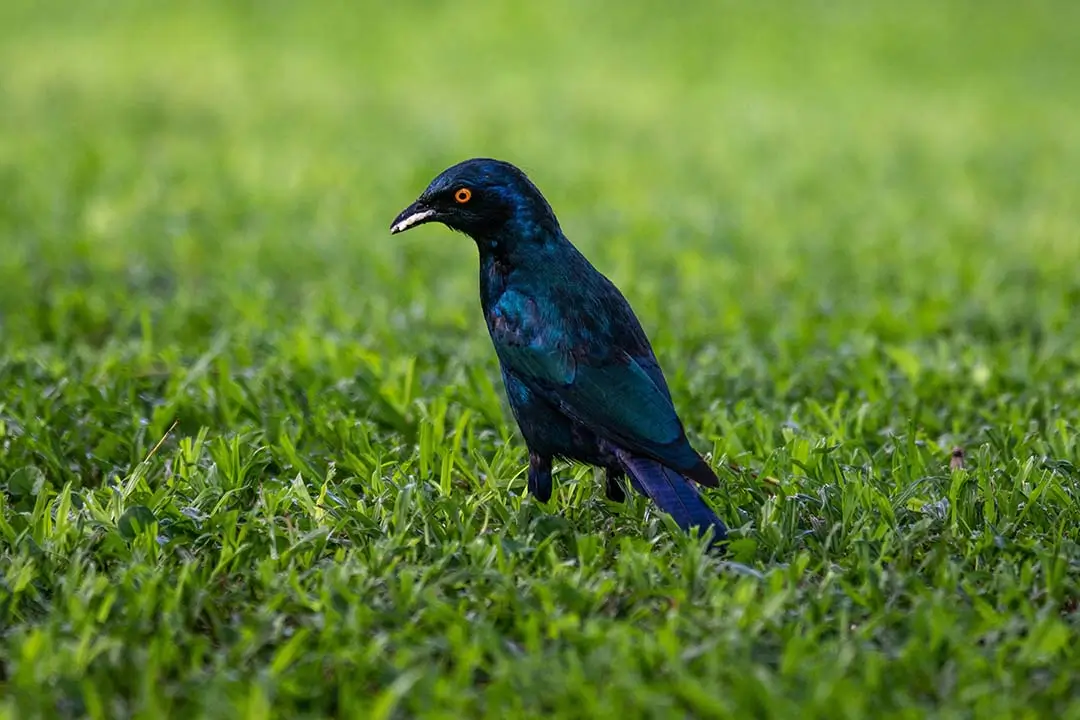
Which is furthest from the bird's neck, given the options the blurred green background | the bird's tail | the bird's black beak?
the blurred green background

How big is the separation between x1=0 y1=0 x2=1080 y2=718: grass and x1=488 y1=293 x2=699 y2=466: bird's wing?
9.1 inches

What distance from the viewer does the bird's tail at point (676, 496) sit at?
12.2 ft

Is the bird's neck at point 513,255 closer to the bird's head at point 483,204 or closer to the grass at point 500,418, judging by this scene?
the bird's head at point 483,204

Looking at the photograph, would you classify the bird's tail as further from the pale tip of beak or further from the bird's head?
the pale tip of beak

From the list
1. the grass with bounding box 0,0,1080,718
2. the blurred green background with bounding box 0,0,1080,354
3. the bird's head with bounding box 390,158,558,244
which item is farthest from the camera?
the blurred green background with bounding box 0,0,1080,354

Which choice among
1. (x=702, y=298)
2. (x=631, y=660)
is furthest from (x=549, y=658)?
(x=702, y=298)

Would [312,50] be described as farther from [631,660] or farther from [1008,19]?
[631,660]

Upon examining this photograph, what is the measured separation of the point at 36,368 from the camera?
215 inches

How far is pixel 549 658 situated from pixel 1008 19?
15709 millimetres

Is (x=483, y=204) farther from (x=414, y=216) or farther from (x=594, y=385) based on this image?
(x=594, y=385)

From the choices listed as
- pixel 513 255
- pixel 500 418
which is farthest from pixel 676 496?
pixel 500 418

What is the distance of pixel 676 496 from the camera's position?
373cm

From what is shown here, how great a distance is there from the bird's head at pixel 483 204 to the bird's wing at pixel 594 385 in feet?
0.66

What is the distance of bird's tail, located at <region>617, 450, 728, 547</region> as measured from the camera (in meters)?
3.72
